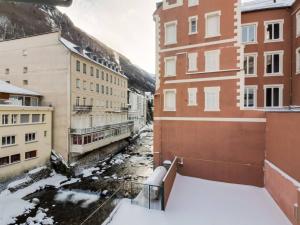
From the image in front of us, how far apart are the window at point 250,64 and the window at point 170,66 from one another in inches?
285

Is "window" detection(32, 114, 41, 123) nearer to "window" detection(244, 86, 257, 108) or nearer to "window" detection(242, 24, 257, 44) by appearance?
"window" detection(244, 86, 257, 108)

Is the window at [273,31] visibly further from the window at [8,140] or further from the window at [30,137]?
the window at [8,140]

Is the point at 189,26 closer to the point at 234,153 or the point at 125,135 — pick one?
the point at 234,153

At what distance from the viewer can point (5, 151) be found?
21547mm

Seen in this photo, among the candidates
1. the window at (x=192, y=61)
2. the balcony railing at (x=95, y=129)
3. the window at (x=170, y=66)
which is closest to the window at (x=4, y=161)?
the balcony railing at (x=95, y=129)

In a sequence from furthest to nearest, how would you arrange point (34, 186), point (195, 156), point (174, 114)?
1. point (34, 186)
2. point (174, 114)
3. point (195, 156)

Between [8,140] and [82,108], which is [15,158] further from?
[82,108]

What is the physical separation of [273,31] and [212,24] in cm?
663

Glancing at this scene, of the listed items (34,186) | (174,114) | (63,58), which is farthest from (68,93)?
(174,114)

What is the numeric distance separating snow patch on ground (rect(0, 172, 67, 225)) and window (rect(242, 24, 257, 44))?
25756mm

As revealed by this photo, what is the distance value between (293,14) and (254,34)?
3284 millimetres

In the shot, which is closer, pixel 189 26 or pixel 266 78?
pixel 189 26

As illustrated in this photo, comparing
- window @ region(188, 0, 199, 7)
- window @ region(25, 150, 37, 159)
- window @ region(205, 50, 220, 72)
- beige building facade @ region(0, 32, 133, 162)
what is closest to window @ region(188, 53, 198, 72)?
window @ region(205, 50, 220, 72)

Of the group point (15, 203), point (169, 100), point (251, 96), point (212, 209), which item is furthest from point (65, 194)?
point (251, 96)
